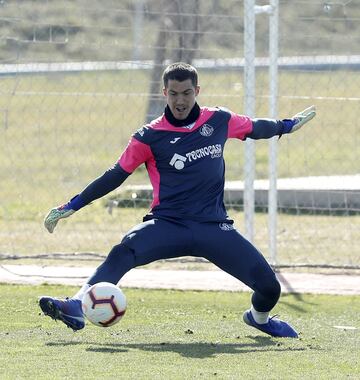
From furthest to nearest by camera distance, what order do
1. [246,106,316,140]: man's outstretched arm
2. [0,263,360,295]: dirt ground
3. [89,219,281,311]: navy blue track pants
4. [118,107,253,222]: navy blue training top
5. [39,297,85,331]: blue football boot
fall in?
1. [0,263,360,295]: dirt ground
2. [246,106,316,140]: man's outstretched arm
3. [118,107,253,222]: navy blue training top
4. [89,219,281,311]: navy blue track pants
5. [39,297,85,331]: blue football boot

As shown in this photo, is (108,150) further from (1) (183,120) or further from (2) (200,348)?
(2) (200,348)

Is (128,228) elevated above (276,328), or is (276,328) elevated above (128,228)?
(128,228)

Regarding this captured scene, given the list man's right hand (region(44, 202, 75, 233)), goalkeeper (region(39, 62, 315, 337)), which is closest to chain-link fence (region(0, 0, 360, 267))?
goalkeeper (region(39, 62, 315, 337))

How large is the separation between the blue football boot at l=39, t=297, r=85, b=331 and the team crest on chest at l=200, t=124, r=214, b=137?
1305mm

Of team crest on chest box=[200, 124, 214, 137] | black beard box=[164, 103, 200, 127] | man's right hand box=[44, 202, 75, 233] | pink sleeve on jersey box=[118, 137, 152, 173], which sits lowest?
man's right hand box=[44, 202, 75, 233]

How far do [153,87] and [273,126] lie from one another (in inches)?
Result: 171

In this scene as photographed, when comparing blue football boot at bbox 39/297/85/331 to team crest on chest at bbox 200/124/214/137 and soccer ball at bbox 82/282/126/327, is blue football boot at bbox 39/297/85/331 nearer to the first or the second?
soccer ball at bbox 82/282/126/327

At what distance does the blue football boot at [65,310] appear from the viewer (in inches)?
294

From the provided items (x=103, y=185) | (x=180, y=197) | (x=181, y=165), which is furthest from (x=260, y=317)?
(x=103, y=185)

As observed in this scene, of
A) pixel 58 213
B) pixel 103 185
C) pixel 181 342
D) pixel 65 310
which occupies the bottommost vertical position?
pixel 181 342

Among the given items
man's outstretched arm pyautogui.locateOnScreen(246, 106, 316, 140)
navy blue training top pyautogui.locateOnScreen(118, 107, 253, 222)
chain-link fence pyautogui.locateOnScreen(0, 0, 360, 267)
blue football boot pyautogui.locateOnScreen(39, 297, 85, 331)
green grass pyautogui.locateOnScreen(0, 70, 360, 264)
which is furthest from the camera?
green grass pyautogui.locateOnScreen(0, 70, 360, 264)

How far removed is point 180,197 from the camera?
7.77m

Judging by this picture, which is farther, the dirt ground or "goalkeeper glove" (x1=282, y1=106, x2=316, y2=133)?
the dirt ground

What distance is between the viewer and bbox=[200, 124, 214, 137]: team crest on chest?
786 cm
